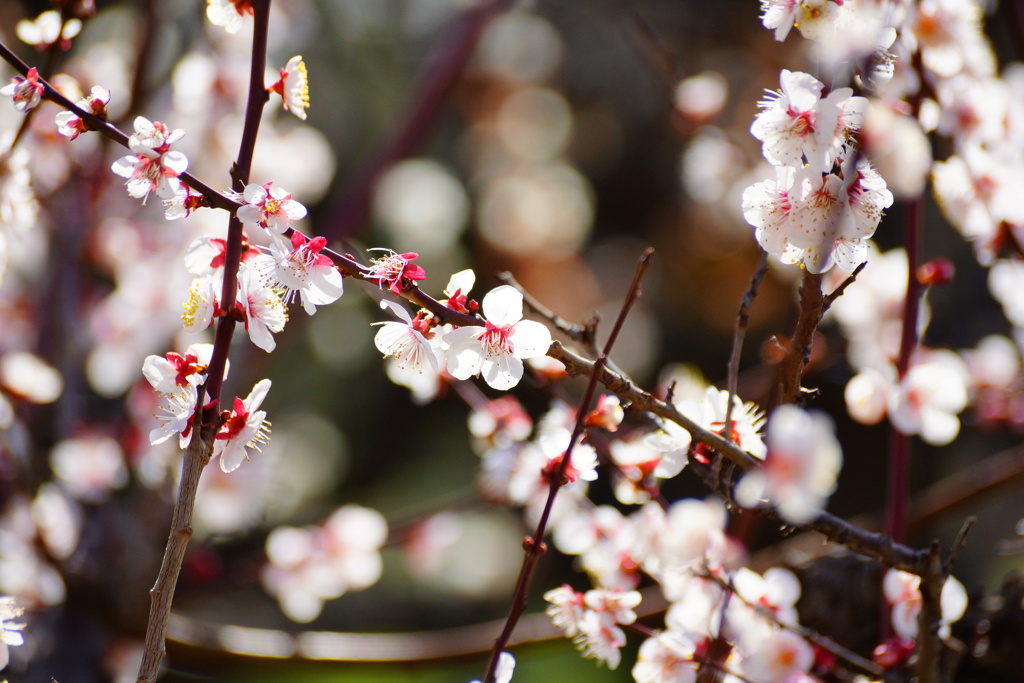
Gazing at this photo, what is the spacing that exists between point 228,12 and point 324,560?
0.91m

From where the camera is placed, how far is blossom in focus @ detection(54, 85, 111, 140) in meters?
0.42

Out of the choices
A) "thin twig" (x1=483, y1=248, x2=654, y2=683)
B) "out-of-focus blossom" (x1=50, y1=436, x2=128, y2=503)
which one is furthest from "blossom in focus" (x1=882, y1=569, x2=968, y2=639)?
"out-of-focus blossom" (x1=50, y1=436, x2=128, y2=503)

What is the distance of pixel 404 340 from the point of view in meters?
0.47

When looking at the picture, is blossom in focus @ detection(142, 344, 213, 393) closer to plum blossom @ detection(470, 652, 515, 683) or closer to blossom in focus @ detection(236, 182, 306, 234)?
blossom in focus @ detection(236, 182, 306, 234)

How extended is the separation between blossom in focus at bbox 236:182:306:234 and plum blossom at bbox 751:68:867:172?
0.89ft

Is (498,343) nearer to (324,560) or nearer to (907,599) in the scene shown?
(907,599)

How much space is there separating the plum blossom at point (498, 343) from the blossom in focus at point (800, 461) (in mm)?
138

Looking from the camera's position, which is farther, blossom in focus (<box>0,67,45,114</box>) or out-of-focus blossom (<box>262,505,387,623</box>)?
out-of-focus blossom (<box>262,505,387,623</box>)

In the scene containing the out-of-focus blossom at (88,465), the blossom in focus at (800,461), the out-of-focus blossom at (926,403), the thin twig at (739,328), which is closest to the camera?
the blossom in focus at (800,461)

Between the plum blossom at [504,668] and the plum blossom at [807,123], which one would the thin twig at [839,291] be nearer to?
the plum blossom at [807,123]

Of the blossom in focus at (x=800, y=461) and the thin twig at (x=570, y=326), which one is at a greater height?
the thin twig at (x=570, y=326)

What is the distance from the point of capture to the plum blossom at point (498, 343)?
1.43ft

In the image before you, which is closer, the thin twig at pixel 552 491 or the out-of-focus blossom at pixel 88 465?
the thin twig at pixel 552 491

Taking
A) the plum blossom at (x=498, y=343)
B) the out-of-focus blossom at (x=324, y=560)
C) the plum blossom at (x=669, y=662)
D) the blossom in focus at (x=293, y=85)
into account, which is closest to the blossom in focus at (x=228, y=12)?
the blossom in focus at (x=293, y=85)
